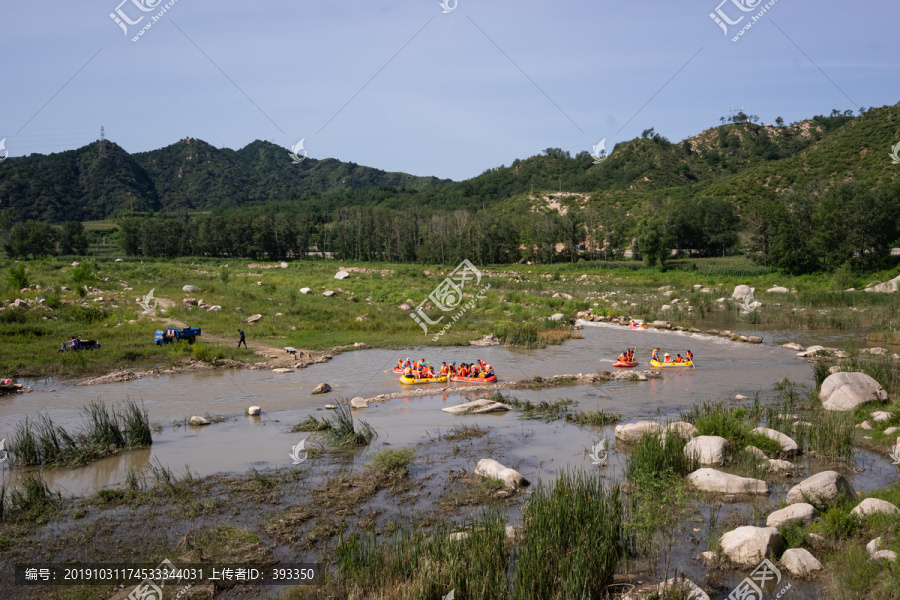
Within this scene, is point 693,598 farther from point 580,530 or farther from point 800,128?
point 800,128

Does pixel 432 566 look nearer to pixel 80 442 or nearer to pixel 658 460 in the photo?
pixel 658 460

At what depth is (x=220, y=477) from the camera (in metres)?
11.9

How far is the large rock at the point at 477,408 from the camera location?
16.9 meters

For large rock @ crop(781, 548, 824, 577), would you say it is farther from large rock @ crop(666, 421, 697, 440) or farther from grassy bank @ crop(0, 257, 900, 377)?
grassy bank @ crop(0, 257, 900, 377)

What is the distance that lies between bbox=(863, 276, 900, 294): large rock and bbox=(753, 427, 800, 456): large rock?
3152cm

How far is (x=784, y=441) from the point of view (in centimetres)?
1235

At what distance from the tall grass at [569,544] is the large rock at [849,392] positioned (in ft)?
30.4

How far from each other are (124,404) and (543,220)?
2606 inches

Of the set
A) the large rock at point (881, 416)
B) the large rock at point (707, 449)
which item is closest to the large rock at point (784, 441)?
the large rock at point (707, 449)

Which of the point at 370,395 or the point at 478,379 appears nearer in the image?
the point at 370,395

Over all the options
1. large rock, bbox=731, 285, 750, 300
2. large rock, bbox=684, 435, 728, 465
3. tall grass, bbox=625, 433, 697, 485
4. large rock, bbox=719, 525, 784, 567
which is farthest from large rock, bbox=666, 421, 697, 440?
large rock, bbox=731, 285, 750, 300

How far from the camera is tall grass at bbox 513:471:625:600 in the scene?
715 cm

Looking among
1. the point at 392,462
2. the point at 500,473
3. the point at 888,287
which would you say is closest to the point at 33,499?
the point at 392,462

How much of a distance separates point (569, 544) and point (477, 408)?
9121mm
